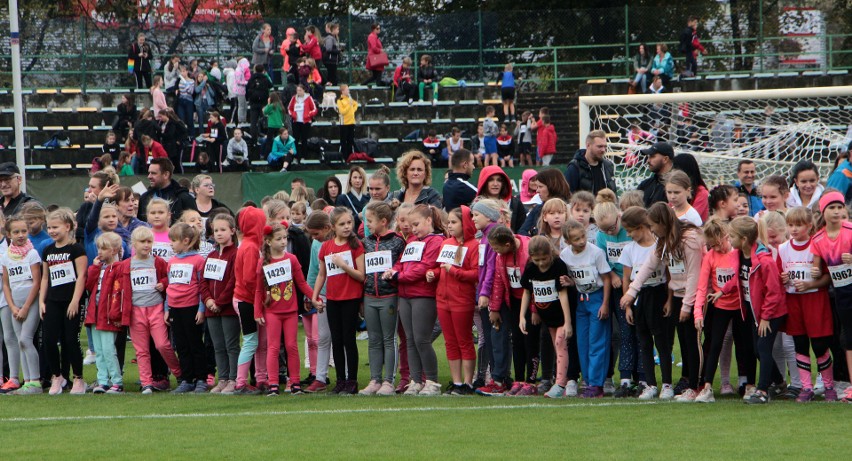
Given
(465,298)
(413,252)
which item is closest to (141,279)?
(413,252)

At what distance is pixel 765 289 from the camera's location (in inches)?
378

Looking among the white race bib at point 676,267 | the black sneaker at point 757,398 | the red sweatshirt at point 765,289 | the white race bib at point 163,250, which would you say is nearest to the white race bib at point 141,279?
the white race bib at point 163,250

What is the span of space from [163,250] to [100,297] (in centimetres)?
89

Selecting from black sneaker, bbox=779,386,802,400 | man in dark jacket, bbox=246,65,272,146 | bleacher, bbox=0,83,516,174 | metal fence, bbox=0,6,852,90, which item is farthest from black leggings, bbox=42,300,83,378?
metal fence, bbox=0,6,852,90

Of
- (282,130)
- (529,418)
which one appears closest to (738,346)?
(529,418)

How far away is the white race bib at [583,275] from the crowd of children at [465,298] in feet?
0.04

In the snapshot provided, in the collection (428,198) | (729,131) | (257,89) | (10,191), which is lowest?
(428,198)

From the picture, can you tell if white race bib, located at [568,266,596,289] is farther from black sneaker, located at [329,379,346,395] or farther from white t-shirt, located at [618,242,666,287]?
black sneaker, located at [329,379,346,395]

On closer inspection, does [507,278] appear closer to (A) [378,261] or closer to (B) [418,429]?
(A) [378,261]

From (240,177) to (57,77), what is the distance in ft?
31.3

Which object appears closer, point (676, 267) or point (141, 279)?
point (676, 267)

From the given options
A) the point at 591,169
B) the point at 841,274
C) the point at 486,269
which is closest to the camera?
the point at 841,274

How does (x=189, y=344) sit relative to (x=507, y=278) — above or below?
below

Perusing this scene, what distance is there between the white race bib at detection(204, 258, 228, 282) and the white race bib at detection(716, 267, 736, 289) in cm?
439
